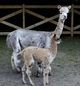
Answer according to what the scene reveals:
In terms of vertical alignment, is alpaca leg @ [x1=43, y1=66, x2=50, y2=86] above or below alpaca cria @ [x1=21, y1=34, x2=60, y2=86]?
below

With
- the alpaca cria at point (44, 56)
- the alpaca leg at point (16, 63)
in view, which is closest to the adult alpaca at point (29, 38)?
the alpaca leg at point (16, 63)

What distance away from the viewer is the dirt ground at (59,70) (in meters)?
7.01

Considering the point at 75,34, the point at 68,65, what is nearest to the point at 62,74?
the point at 68,65

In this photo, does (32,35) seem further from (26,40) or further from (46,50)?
(46,50)

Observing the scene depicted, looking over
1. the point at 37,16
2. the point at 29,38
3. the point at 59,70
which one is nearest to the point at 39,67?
the point at 29,38

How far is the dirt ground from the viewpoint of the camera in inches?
276

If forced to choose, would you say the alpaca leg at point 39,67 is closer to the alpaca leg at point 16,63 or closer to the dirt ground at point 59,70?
the dirt ground at point 59,70

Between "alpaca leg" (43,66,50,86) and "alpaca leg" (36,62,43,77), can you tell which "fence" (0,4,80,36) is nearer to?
"alpaca leg" (36,62,43,77)

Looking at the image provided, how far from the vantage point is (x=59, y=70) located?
26.7 feet

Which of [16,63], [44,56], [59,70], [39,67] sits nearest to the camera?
[44,56]

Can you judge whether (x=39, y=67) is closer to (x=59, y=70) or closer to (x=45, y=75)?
(x=45, y=75)

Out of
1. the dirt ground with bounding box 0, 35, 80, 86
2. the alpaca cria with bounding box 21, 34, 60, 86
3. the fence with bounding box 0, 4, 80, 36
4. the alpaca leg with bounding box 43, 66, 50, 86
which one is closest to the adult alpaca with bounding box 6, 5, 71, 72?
the dirt ground with bounding box 0, 35, 80, 86

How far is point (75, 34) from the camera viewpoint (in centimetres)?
1448
